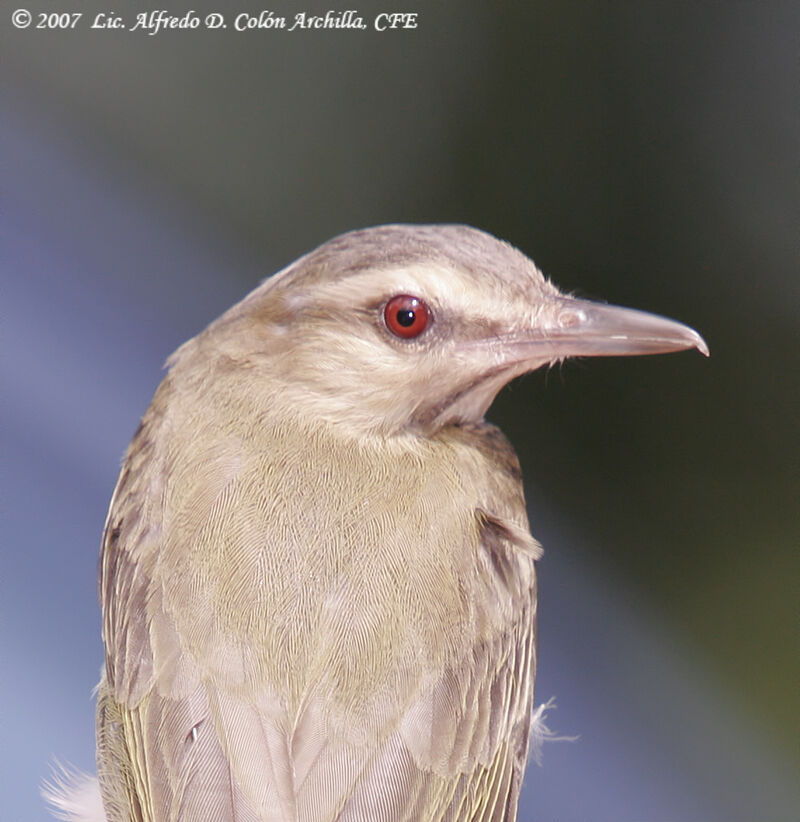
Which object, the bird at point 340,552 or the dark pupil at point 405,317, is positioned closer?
the bird at point 340,552

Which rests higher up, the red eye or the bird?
the red eye

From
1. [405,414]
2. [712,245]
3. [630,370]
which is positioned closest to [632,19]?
[712,245]

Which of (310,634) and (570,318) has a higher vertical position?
(570,318)

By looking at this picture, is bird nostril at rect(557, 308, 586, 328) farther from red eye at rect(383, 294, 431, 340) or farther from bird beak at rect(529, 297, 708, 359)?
red eye at rect(383, 294, 431, 340)

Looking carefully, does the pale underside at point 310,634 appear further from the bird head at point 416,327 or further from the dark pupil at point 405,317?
the dark pupil at point 405,317

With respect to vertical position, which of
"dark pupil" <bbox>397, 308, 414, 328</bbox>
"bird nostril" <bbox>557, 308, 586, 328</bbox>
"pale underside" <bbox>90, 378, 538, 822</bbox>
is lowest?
"pale underside" <bbox>90, 378, 538, 822</bbox>

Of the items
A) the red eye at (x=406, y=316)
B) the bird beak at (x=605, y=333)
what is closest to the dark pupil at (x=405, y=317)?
the red eye at (x=406, y=316)

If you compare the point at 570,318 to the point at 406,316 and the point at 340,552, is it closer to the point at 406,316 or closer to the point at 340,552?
the point at 406,316

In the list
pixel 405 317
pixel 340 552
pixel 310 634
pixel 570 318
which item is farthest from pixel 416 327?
pixel 310 634

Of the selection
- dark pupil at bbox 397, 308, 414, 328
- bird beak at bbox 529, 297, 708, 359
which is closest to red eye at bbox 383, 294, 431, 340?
dark pupil at bbox 397, 308, 414, 328
